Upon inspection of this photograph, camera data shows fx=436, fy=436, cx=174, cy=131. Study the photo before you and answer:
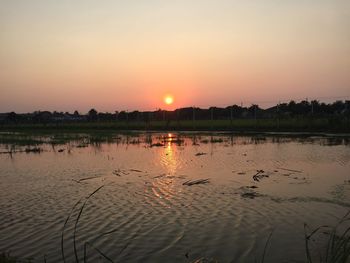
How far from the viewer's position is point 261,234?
7227 millimetres

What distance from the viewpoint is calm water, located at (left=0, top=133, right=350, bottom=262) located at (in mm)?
6672

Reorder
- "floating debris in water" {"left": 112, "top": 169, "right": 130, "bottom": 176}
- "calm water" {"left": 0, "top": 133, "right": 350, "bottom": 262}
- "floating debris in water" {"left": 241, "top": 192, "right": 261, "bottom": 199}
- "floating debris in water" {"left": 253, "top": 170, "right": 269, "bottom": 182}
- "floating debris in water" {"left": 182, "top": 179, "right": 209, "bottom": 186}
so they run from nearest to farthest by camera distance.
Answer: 1. "calm water" {"left": 0, "top": 133, "right": 350, "bottom": 262}
2. "floating debris in water" {"left": 241, "top": 192, "right": 261, "bottom": 199}
3. "floating debris in water" {"left": 182, "top": 179, "right": 209, "bottom": 186}
4. "floating debris in water" {"left": 253, "top": 170, "right": 269, "bottom": 182}
5. "floating debris in water" {"left": 112, "top": 169, "right": 130, "bottom": 176}

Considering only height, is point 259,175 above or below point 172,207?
above

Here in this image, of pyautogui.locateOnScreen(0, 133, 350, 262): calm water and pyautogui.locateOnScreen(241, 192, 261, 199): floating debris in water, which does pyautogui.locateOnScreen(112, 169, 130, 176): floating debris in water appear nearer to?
pyautogui.locateOnScreen(0, 133, 350, 262): calm water

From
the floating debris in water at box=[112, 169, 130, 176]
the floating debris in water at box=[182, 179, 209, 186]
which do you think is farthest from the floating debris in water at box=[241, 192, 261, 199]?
the floating debris in water at box=[112, 169, 130, 176]

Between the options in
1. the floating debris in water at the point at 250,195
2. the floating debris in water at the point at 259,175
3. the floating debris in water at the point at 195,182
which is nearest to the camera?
the floating debris in water at the point at 250,195

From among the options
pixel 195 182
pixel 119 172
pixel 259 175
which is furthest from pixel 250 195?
pixel 119 172

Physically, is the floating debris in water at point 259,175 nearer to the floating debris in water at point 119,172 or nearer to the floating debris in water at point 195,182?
the floating debris in water at point 195,182

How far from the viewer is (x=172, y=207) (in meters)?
9.28

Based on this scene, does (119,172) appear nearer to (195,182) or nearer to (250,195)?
(195,182)

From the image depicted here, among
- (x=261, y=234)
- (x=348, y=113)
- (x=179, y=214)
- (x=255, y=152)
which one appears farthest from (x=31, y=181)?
(x=348, y=113)

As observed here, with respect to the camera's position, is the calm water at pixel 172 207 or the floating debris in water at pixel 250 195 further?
the floating debris in water at pixel 250 195

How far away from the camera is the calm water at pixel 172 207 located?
21.9 feet

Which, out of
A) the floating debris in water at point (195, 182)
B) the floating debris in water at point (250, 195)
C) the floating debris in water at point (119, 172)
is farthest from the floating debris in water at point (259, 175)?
the floating debris in water at point (119, 172)
